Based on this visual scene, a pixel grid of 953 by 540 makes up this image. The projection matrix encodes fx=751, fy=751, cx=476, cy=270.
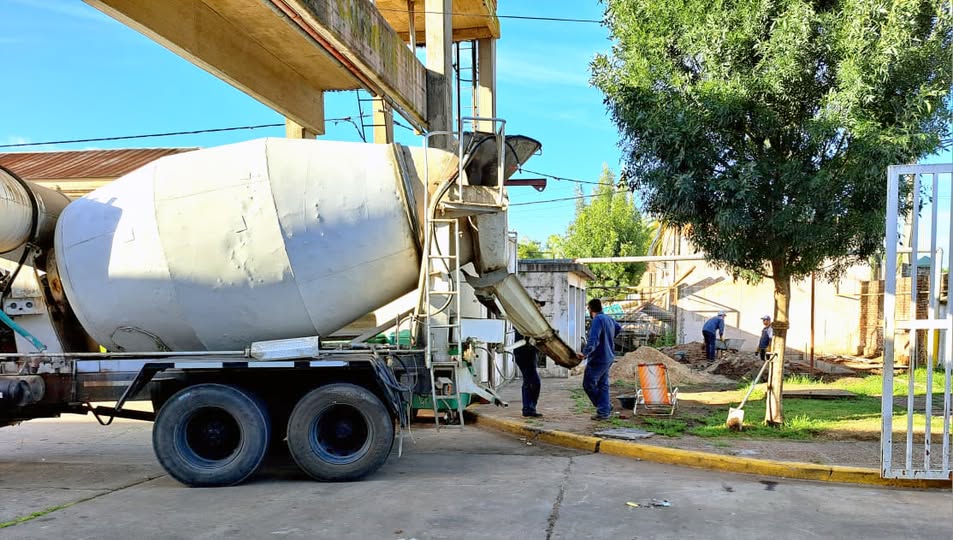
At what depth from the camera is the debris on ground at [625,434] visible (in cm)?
918

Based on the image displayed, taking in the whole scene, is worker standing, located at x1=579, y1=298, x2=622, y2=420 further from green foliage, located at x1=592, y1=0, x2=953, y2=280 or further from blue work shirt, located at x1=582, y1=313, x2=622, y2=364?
green foliage, located at x1=592, y1=0, x2=953, y2=280

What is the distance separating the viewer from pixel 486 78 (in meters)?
17.5

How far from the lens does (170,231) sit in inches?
298

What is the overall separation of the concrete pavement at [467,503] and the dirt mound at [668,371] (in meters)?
8.46

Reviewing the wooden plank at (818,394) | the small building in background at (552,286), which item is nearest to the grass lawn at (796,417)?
the wooden plank at (818,394)

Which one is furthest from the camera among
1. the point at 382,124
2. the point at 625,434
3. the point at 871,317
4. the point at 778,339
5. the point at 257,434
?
the point at 871,317

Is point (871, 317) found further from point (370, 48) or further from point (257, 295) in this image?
point (257, 295)

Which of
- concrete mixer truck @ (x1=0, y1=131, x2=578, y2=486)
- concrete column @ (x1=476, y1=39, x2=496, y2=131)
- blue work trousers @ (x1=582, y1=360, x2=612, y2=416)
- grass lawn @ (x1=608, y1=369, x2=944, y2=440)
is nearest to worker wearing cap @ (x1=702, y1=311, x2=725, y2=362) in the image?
grass lawn @ (x1=608, y1=369, x2=944, y2=440)

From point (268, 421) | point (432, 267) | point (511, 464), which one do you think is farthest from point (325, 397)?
point (511, 464)

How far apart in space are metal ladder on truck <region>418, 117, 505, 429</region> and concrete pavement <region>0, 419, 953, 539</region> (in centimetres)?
91

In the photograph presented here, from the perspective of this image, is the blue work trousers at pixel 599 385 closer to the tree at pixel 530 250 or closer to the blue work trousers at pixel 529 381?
the blue work trousers at pixel 529 381

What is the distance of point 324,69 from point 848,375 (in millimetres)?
13888

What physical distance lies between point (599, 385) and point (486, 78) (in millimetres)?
9113

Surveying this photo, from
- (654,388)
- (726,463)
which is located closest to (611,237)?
(654,388)
